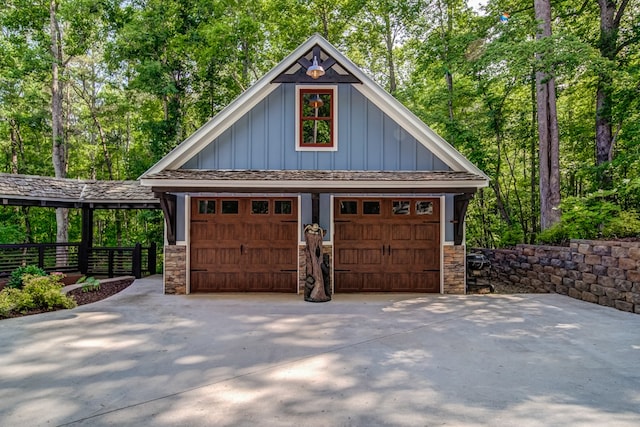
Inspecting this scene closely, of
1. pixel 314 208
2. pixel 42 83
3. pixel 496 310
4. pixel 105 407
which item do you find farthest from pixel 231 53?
pixel 105 407

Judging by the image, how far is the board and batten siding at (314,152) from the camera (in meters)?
8.16

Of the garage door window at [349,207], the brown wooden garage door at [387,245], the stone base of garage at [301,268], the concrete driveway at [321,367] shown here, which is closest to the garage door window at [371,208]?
the brown wooden garage door at [387,245]

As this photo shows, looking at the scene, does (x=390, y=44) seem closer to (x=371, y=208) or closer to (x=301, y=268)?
(x=371, y=208)

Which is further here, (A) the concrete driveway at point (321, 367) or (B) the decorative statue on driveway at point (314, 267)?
(B) the decorative statue on driveway at point (314, 267)

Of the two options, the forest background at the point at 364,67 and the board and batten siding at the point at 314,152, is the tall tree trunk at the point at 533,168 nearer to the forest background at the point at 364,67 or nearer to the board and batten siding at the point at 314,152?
the forest background at the point at 364,67

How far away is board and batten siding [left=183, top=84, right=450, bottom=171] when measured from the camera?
8.16 meters

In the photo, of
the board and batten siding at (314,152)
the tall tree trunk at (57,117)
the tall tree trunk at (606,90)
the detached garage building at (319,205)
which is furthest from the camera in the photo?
the tall tree trunk at (57,117)

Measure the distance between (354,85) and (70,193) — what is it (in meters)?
8.30

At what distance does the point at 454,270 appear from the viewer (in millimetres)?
8062

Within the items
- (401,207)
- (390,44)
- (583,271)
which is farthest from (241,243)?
(390,44)

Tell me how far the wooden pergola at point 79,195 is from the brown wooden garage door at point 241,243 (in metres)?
2.47

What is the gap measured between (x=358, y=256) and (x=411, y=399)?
501 cm

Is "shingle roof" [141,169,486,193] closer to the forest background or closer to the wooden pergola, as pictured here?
the wooden pergola

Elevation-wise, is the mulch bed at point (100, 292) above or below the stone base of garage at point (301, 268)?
below
